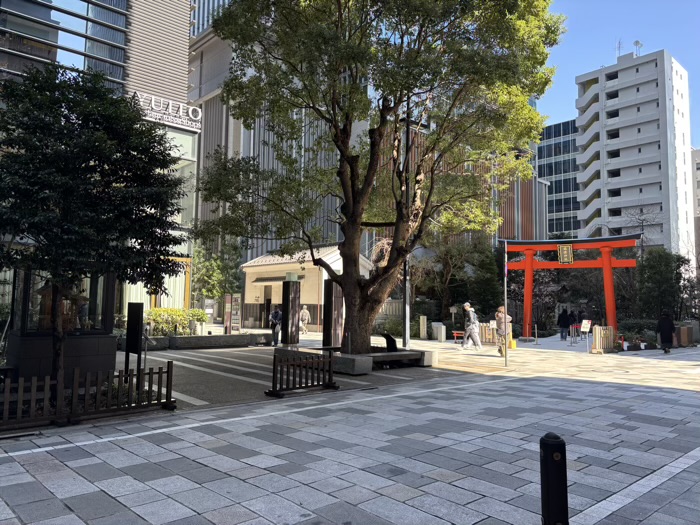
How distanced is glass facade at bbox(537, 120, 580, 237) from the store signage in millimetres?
66678

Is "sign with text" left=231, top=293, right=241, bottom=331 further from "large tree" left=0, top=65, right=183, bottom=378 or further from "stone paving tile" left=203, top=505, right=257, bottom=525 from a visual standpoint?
"stone paving tile" left=203, top=505, right=257, bottom=525

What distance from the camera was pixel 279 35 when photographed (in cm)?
1311

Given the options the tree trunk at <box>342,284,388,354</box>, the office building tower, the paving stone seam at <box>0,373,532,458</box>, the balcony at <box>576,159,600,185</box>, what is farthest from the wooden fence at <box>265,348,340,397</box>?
the balcony at <box>576,159,600,185</box>

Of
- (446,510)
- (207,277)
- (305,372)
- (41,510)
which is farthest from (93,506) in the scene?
(207,277)

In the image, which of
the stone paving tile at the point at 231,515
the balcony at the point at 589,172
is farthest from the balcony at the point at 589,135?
the stone paving tile at the point at 231,515

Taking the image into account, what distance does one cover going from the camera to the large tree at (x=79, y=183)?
713cm

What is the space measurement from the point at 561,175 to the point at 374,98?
79.3 m

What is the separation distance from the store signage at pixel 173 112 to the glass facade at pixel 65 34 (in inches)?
77.2

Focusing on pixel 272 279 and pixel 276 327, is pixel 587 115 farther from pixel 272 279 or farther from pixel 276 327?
pixel 276 327

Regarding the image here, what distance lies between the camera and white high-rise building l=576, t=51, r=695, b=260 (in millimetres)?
63281

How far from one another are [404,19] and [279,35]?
342 centimetres

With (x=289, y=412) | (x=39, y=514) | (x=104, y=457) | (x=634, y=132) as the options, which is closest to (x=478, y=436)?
(x=289, y=412)

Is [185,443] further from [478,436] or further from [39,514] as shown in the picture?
[478,436]

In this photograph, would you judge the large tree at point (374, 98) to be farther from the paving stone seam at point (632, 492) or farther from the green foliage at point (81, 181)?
the paving stone seam at point (632, 492)
